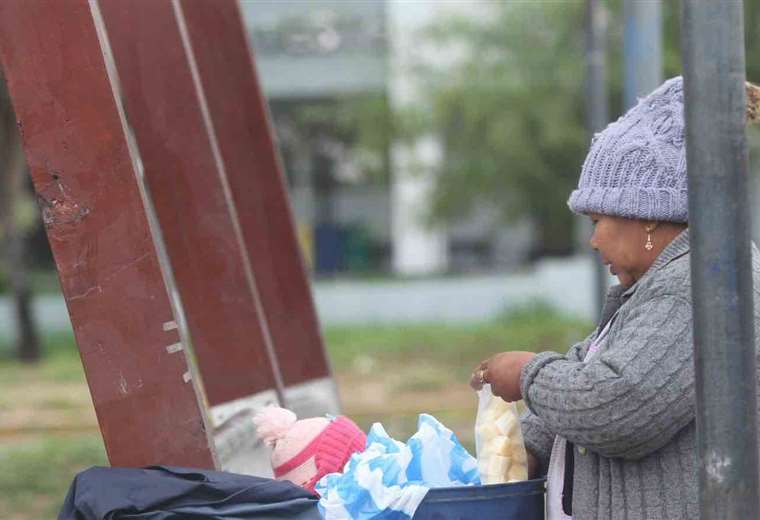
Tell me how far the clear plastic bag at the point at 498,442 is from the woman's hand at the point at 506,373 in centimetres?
13

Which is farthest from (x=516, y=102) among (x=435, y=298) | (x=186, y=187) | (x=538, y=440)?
(x=538, y=440)

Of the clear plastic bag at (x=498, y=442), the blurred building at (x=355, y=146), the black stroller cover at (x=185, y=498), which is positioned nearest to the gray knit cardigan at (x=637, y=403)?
the clear plastic bag at (x=498, y=442)

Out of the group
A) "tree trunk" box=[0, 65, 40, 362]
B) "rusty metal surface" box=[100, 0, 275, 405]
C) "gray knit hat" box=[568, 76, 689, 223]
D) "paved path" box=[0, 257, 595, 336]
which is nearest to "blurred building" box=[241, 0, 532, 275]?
"paved path" box=[0, 257, 595, 336]

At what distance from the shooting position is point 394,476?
9.36ft

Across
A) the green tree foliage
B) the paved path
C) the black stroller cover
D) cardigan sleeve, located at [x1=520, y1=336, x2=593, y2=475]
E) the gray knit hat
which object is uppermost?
the gray knit hat

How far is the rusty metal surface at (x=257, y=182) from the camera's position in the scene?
6039mm

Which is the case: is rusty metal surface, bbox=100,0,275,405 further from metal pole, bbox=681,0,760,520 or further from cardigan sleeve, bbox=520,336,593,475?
metal pole, bbox=681,0,760,520

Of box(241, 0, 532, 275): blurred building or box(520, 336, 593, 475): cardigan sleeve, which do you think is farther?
box(241, 0, 532, 275): blurred building

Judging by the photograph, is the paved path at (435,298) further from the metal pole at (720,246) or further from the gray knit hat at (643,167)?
the metal pole at (720,246)

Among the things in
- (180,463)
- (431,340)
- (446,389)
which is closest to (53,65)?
(180,463)

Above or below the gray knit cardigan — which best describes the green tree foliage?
below

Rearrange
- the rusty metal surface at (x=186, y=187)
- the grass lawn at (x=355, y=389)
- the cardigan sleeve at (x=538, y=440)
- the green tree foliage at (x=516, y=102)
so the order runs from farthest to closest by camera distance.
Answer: the green tree foliage at (x=516, y=102), the grass lawn at (x=355, y=389), the rusty metal surface at (x=186, y=187), the cardigan sleeve at (x=538, y=440)

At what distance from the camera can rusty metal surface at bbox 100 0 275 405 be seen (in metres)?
5.07

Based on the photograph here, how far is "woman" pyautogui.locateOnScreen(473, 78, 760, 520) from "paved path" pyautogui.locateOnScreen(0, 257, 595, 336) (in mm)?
17660
